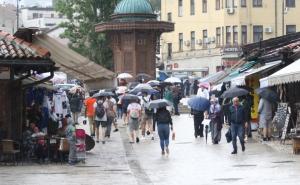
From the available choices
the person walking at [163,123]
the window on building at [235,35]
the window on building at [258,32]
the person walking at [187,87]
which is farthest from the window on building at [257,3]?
the person walking at [163,123]

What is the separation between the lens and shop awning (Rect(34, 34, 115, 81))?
23.6 m

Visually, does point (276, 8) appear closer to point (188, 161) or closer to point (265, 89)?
point (265, 89)

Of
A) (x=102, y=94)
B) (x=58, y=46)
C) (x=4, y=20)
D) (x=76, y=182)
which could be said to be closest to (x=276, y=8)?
(x=4, y=20)

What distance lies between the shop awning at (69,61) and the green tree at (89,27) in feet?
104

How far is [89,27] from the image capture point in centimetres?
5738

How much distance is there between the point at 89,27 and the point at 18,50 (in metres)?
35.5

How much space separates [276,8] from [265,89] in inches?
2017

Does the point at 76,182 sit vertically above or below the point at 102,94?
below

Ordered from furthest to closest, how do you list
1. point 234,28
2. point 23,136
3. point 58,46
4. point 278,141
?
point 234,28 → point 278,141 → point 58,46 → point 23,136

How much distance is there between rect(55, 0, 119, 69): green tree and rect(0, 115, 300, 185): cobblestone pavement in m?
29.5

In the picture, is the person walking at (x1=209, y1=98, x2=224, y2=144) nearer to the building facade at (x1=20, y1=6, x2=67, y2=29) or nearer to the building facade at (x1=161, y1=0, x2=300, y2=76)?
the building facade at (x1=161, y1=0, x2=300, y2=76)

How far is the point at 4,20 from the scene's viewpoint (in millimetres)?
95875

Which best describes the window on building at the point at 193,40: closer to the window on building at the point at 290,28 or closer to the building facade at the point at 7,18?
the window on building at the point at 290,28

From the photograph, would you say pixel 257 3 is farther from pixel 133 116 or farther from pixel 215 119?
pixel 215 119
